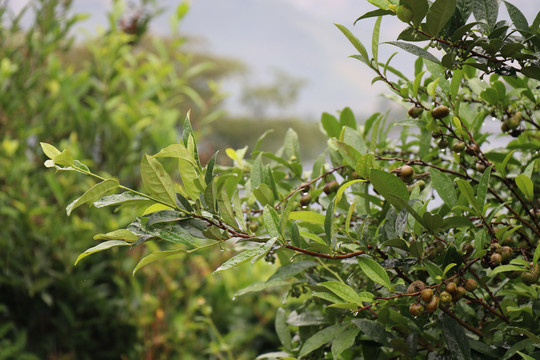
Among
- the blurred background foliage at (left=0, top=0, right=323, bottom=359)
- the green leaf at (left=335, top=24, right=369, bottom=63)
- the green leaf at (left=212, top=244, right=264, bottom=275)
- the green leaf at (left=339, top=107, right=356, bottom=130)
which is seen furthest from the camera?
the blurred background foliage at (left=0, top=0, right=323, bottom=359)

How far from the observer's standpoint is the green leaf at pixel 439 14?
17.4 inches

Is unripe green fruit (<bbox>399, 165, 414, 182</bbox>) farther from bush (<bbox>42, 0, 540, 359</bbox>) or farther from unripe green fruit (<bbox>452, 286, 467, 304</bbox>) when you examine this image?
unripe green fruit (<bbox>452, 286, 467, 304</bbox>)

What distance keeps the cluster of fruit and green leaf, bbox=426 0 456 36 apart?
0.22 m

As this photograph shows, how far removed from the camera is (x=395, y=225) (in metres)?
0.51

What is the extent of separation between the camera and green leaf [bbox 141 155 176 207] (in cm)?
46

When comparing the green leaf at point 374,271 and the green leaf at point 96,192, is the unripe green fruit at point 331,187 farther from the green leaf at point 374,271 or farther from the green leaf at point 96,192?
the green leaf at point 96,192

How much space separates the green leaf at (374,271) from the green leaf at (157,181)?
180mm

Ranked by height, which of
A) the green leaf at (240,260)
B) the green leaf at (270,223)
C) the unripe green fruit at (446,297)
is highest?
the green leaf at (270,223)

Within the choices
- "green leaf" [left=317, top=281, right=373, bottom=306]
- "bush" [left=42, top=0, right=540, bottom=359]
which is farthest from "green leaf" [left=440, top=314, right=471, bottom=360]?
"green leaf" [left=317, top=281, right=373, bottom=306]

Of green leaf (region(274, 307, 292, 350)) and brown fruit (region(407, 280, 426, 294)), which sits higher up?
brown fruit (region(407, 280, 426, 294))

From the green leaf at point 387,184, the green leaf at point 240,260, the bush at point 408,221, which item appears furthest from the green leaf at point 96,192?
the green leaf at point 387,184

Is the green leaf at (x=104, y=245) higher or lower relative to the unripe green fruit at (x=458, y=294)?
lower

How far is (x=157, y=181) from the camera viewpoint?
463mm

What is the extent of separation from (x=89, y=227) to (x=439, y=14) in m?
1.59
